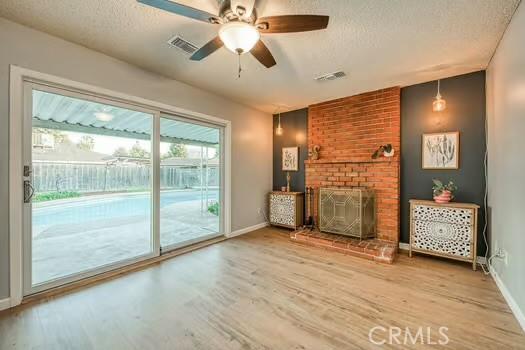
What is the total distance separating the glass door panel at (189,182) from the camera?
325 cm

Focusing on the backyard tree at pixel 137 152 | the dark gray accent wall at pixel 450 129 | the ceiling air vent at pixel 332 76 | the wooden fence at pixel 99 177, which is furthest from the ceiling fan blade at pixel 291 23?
the dark gray accent wall at pixel 450 129

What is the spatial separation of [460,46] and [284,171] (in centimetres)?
325

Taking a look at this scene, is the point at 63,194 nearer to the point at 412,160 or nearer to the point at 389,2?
the point at 389,2

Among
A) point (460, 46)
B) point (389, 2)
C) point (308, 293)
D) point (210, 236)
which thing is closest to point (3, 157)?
point (210, 236)

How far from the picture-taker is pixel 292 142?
473 centimetres

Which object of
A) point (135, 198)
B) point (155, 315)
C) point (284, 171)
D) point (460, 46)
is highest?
point (460, 46)

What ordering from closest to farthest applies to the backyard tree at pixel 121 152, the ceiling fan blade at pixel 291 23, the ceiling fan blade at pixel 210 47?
the ceiling fan blade at pixel 291 23, the ceiling fan blade at pixel 210 47, the backyard tree at pixel 121 152

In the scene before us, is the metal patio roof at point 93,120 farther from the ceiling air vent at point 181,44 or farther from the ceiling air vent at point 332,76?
the ceiling air vent at point 332,76

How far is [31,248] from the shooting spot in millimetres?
2104

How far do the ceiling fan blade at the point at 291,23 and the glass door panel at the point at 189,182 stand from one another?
208 centimetres

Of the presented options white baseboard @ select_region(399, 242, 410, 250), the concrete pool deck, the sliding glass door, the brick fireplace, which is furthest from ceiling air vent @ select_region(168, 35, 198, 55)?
white baseboard @ select_region(399, 242, 410, 250)

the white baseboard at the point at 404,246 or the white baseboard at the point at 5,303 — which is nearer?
the white baseboard at the point at 5,303

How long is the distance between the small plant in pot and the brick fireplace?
49 cm

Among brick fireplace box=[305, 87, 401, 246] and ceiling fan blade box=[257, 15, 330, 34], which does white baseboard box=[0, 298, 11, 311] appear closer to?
ceiling fan blade box=[257, 15, 330, 34]
